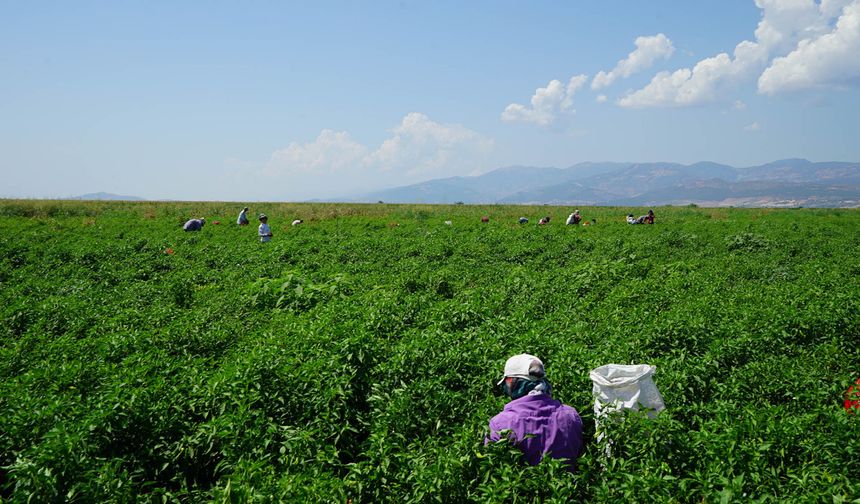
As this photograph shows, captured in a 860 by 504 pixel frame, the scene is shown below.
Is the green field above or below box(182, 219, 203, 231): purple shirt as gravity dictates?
below

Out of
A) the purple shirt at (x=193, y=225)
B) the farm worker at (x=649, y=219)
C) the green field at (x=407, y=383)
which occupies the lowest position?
the green field at (x=407, y=383)

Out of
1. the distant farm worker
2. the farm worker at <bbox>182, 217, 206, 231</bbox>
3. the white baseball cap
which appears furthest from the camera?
the distant farm worker

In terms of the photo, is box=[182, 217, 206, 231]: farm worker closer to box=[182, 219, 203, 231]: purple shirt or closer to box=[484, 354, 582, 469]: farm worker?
box=[182, 219, 203, 231]: purple shirt

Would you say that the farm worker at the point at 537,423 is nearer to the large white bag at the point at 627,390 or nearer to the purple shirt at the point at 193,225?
the large white bag at the point at 627,390

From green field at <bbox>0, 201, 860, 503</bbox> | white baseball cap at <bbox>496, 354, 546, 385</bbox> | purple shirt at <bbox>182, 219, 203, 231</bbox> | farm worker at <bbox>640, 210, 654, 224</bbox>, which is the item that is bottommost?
green field at <bbox>0, 201, 860, 503</bbox>

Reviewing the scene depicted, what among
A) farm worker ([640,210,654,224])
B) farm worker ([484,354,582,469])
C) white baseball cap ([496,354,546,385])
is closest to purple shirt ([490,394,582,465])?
farm worker ([484,354,582,469])

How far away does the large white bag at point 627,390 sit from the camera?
4895 mm

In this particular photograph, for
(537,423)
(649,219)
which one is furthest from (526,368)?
(649,219)

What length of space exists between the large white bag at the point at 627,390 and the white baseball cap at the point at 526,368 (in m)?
0.71

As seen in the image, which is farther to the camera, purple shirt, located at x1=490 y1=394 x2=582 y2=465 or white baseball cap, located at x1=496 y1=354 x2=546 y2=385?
white baseball cap, located at x1=496 y1=354 x2=546 y2=385

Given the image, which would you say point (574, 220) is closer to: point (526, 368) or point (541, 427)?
point (526, 368)

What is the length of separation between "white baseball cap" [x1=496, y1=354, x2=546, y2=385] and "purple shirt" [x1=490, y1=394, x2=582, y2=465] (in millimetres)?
239

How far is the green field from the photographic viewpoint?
4020mm

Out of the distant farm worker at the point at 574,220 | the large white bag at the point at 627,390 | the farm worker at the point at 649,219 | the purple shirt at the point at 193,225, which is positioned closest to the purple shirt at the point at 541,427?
the large white bag at the point at 627,390
